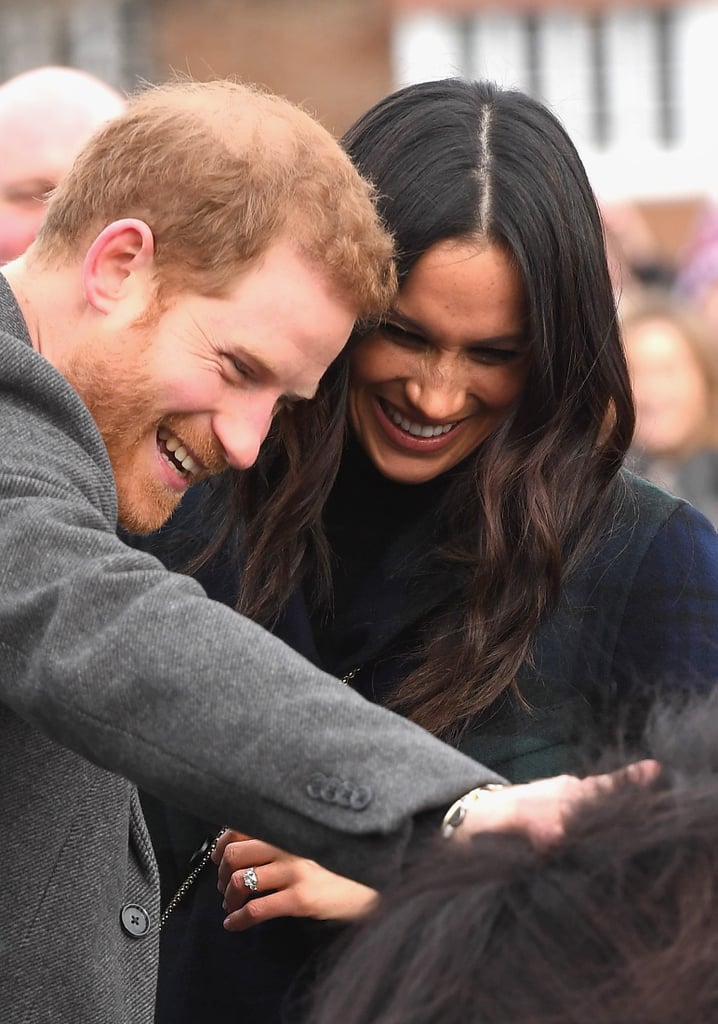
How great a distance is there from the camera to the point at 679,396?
573 cm

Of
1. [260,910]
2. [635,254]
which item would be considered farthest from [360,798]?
[635,254]

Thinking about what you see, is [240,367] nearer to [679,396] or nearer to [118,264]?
[118,264]

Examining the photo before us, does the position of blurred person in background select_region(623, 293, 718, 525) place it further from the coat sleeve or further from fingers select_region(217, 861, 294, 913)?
the coat sleeve

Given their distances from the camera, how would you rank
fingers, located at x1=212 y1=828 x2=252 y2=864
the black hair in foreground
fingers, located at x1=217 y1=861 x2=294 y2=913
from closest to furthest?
the black hair in foreground, fingers, located at x1=217 y1=861 x2=294 y2=913, fingers, located at x1=212 y1=828 x2=252 y2=864

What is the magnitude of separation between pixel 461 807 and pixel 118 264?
2.69 feet

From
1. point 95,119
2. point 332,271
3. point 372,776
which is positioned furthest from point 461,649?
point 95,119

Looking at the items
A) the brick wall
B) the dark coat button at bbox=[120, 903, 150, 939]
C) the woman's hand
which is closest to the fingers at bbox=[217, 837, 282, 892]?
the woman's hand

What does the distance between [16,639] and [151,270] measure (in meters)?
0.57

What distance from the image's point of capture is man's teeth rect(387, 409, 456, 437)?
95.4 inches

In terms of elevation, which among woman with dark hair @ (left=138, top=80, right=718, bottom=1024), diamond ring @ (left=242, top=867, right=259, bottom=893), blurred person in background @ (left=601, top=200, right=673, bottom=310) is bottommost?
blurred person in background @ (left=601, top=200, right=673, bottom=310)

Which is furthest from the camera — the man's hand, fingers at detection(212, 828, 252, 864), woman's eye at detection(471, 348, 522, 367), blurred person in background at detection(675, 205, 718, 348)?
blurred person in background at detection(675, 205, 718, 348)

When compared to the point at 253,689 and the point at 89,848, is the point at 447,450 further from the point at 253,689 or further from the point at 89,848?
the point at 253,689

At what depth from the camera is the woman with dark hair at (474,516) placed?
2.26 meters

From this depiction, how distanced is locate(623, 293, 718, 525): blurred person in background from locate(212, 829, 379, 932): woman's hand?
360 cm
